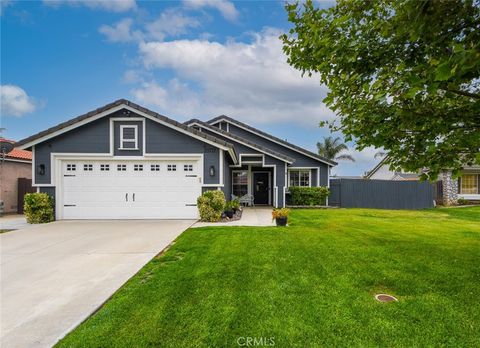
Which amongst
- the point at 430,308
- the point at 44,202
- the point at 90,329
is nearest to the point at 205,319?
the point at 90,329

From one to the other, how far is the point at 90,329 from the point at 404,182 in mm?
19392

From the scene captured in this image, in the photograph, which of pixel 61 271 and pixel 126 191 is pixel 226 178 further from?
pixel 61 271

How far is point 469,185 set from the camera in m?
20.9

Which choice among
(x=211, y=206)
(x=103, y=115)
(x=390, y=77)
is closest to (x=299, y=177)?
(x=211, y=206)

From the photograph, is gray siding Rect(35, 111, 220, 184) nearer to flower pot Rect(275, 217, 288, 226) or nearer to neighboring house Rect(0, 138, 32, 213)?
flower pot Rect(275, 217, 288, 226)

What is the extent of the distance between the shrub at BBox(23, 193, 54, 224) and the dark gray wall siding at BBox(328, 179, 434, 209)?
1536 cm

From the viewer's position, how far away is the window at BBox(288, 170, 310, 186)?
58.9 feet

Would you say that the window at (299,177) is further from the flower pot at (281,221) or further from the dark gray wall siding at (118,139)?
the dark gray wall siding at (118,139)

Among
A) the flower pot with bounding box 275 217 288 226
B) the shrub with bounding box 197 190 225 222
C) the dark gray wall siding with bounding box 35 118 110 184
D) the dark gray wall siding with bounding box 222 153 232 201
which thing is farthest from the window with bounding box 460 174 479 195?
the dark gray wall siding with bounding box 35 118 110 184

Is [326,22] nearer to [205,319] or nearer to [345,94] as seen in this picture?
[345,94]

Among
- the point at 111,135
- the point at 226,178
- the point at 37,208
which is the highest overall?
the point at 111,135

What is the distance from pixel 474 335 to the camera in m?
2.74

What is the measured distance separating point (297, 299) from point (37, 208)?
10.8 m

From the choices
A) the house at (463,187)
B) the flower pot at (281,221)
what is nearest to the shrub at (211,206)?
the flower pot at (281,221)
